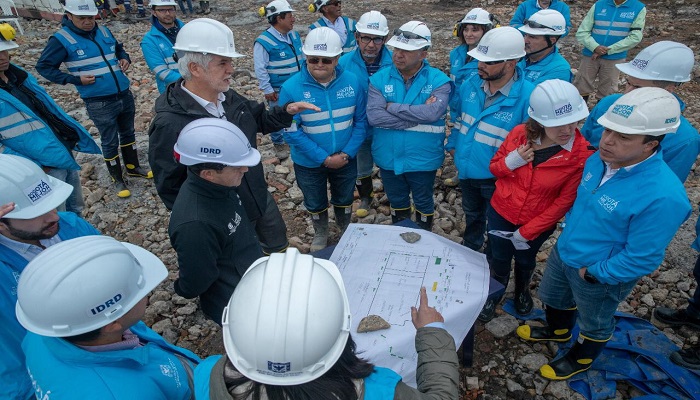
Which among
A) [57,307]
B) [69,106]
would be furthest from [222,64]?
[69,106]

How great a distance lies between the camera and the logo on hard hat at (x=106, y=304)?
5.56 ft

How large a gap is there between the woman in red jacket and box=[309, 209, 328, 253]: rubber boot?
6.61ft

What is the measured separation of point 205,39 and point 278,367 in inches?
106

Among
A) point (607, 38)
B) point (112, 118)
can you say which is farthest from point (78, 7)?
point (607, 38)

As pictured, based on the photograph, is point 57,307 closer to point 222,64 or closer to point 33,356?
point 33,356

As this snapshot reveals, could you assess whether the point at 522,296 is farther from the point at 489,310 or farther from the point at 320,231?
the point at 320,231

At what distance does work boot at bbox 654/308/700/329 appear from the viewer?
12.4 ft

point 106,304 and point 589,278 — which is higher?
point 106,304

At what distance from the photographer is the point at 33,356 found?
1.73m

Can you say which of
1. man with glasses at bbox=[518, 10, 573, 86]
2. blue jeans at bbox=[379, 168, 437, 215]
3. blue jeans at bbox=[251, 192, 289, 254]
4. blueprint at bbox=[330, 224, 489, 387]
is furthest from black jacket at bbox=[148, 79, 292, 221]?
man with glasses at bbox=[518, 10, 573, 86]

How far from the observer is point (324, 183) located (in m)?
4.71

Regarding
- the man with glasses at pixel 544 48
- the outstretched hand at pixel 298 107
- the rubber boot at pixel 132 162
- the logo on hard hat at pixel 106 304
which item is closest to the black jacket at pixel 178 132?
the outstretched hand at pixel 298 107

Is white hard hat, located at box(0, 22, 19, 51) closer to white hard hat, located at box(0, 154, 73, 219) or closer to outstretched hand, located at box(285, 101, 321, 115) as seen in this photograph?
white hard hat, located at box(0, 154, 73, 219)

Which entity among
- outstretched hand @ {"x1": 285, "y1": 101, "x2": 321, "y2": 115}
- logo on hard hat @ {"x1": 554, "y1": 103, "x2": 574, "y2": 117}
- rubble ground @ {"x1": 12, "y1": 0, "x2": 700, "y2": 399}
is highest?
logo on hard hat @ {"x1": 554, "y1": 103, "x2": 574, "y2": 117}
